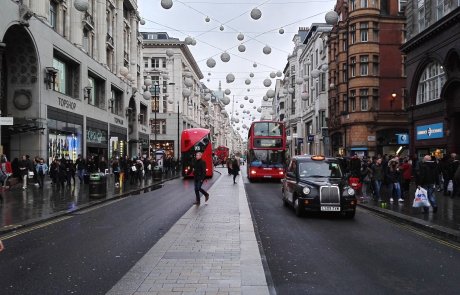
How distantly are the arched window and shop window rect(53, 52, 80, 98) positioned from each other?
23273 mm

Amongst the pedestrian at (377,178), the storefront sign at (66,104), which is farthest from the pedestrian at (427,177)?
the storefront sign at (66,104)

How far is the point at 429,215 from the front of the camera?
13.3 meters

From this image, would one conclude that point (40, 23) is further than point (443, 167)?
Yes

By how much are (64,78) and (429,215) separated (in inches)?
1062

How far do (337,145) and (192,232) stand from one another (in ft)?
130

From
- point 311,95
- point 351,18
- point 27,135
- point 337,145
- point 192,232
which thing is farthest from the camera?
point 311,95

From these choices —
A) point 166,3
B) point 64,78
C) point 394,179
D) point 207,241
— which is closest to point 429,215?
point 394,179

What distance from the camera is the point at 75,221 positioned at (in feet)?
41.4

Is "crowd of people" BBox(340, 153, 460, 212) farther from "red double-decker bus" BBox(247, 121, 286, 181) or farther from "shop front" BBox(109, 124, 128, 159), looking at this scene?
"shop front" BBox(109, 124, 128, 159)

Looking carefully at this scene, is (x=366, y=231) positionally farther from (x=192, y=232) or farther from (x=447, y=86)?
(x=447, y=86)

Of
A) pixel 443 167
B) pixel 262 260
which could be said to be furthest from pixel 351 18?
pixel 262 260

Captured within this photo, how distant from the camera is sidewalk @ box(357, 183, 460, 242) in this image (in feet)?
35.0

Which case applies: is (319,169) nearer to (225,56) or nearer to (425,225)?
(425,225)

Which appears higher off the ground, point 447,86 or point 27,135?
point 447,86
